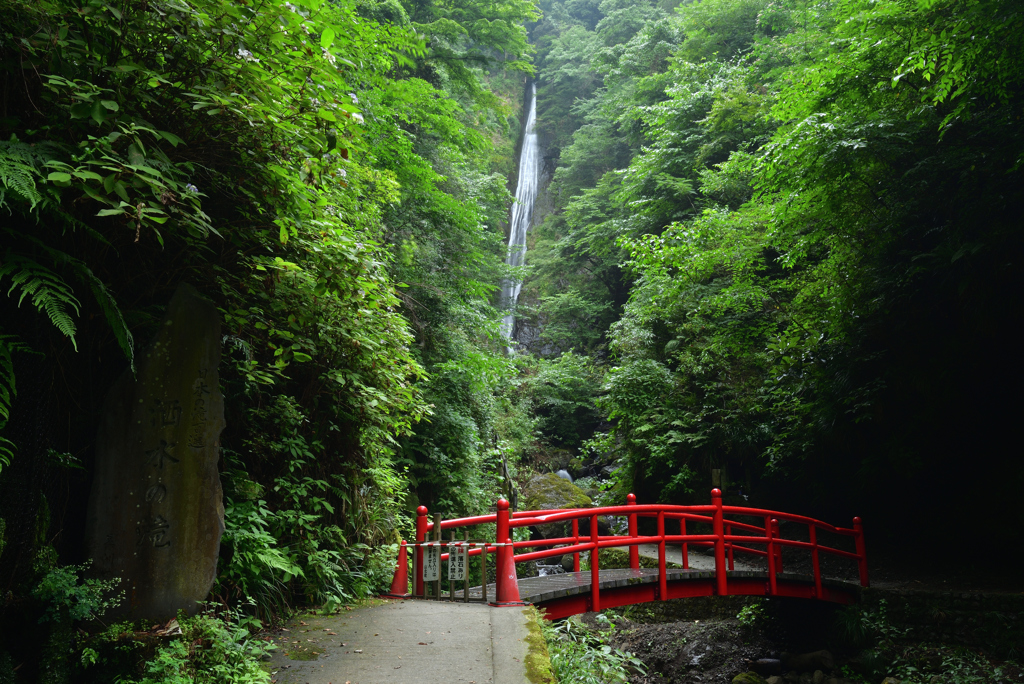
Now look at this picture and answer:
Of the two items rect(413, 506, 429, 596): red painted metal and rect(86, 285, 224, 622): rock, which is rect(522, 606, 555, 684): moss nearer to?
Answer: rect(413, 506, 429, 596): red painted metal

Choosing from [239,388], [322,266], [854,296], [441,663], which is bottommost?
[441,663]

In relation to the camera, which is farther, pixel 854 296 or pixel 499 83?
pixel 499 83

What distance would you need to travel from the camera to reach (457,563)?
6043 millimetres

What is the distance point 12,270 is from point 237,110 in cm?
154

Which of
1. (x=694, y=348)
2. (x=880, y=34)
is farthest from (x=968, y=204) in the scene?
(x=694, y=348)

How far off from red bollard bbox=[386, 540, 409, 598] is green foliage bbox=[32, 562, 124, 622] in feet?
10.1

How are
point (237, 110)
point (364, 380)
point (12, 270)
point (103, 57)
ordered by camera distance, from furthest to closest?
point (364, 380) < point (237, 110) < point (103, 57) < point (12, 270)

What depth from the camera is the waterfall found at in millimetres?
26828

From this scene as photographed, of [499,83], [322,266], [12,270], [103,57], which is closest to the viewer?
[12,270]

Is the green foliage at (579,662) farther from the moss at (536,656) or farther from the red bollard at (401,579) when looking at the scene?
the red bollard at (401,579)

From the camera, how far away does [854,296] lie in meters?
10.1

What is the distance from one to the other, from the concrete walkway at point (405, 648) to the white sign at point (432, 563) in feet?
1.67

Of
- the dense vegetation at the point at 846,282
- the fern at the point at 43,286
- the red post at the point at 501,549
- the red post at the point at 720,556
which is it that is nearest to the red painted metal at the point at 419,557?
the red post at the point at 501,549

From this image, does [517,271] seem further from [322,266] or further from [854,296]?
[322,266]
